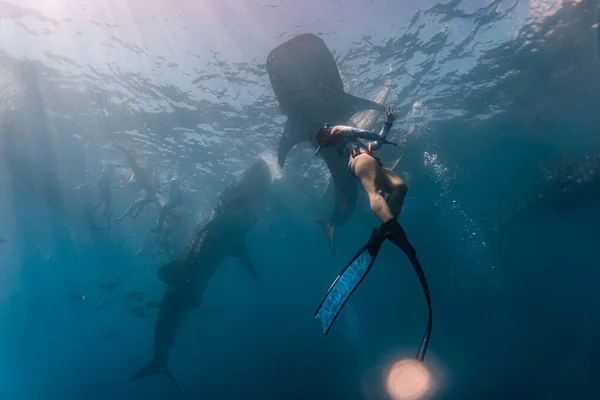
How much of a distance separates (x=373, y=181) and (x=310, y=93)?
268 inches

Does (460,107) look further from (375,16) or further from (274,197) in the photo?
(274,197)

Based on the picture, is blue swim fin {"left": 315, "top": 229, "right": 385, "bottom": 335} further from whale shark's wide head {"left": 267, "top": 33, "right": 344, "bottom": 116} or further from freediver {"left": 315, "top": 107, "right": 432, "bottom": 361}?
whale shark's wide head {"left": 267, "top": 33, "right": 344, "bottom": 116}

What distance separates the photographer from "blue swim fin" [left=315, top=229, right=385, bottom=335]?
373cm

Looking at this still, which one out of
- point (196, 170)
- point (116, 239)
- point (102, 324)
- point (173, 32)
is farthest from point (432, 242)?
point (102, 324)

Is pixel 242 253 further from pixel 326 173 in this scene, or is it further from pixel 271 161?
pixel 326 173

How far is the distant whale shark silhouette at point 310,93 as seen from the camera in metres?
8.89

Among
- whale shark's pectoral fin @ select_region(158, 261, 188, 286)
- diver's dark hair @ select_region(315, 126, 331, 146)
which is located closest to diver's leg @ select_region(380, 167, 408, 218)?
diver's dark hair @ select_region(315, 126, 331, 146)

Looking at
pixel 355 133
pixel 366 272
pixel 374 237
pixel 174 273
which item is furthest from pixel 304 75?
pixel 174 273

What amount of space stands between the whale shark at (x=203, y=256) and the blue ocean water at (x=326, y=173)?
13.6 feet

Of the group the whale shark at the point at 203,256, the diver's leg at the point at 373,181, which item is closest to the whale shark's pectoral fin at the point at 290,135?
the whale shark at the point at 203,256

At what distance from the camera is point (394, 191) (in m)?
3.98

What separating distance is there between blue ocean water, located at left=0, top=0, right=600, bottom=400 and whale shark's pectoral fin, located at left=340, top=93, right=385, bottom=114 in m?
3.43

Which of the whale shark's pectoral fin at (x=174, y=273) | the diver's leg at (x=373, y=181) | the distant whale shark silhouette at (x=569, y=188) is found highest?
the diver's leg at (x=373, y=181)

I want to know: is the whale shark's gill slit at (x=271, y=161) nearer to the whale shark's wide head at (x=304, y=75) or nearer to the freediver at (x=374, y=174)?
the whale shark's wide head at (x=304, y=75)
